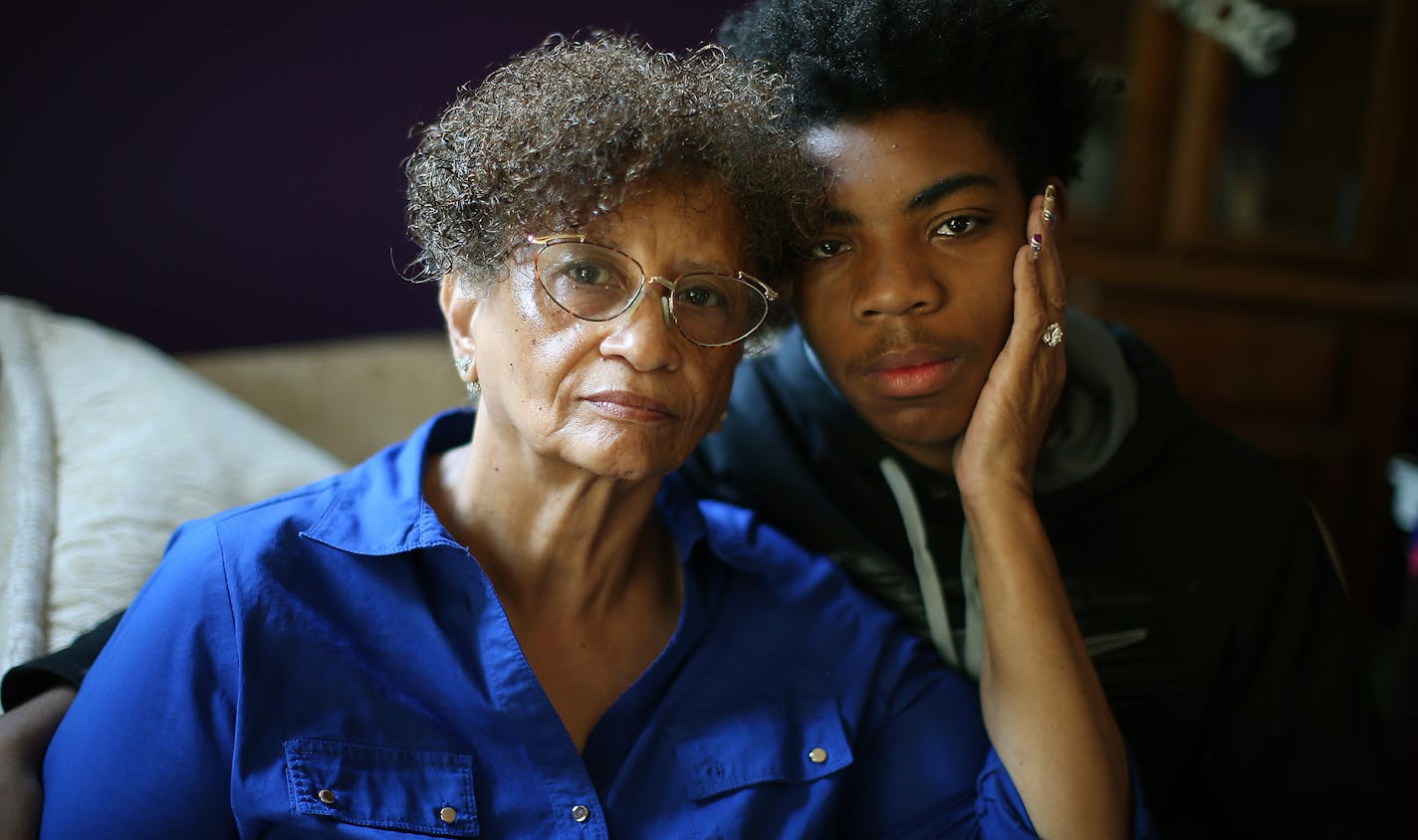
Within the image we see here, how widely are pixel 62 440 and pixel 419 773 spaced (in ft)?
2.49

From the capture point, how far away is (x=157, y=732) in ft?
3.52

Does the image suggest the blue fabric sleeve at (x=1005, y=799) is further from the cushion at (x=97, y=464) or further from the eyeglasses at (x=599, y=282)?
the cushion at (x=97, y=464)

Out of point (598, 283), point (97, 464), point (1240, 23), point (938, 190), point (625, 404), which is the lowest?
point (97, 464)

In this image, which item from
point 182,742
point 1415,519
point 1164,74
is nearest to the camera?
point 182,742

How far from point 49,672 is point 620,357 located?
0.68 metres

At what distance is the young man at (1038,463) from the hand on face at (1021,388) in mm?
30

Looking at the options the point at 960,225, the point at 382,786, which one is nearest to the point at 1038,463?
the point at 960,225

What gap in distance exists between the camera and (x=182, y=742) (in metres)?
1.08

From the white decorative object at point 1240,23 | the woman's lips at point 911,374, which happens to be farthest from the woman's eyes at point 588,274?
the white decorative object at point 1240,23

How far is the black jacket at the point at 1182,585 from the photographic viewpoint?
4.90 ft

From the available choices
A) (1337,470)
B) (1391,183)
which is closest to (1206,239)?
(1391,183)

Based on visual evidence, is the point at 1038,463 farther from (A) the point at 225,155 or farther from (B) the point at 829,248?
(A) the point at 225,155

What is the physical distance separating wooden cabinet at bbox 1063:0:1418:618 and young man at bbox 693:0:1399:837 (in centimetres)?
196

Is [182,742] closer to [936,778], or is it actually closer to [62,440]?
[62,440]
